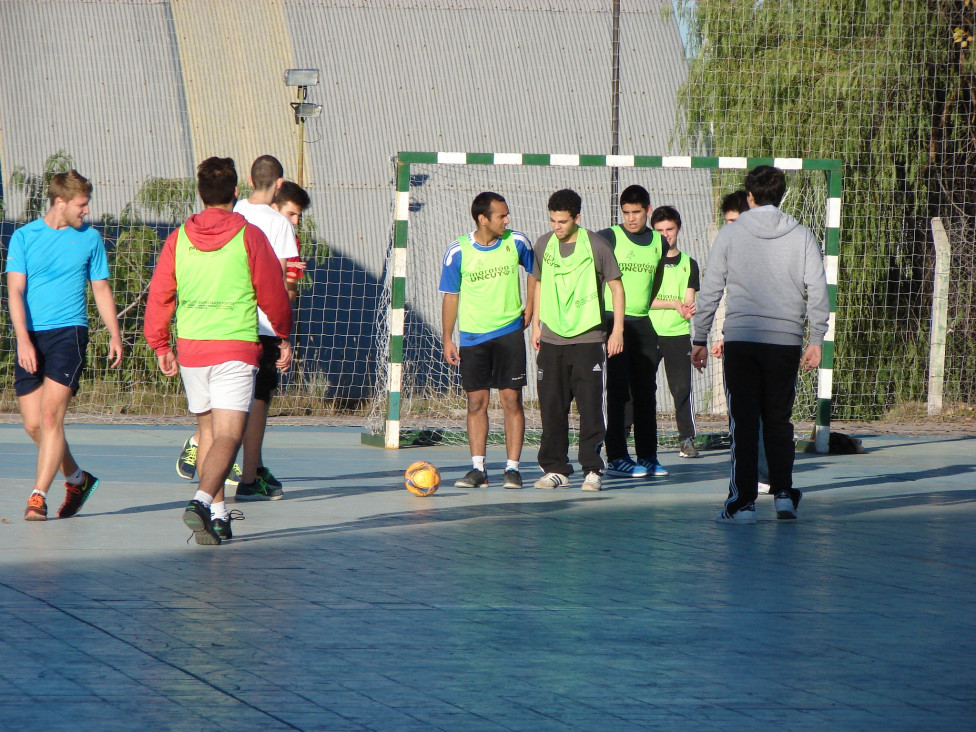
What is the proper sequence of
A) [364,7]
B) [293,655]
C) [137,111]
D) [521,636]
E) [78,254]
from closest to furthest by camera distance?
[293,655]
[521,636]
[78,254]
[137,111]
[364,7]

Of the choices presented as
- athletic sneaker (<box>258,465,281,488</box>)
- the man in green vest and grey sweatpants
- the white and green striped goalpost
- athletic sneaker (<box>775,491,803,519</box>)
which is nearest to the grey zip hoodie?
athletic sneaker (<box>775,491,803,519</box>)

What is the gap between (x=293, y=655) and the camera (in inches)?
175

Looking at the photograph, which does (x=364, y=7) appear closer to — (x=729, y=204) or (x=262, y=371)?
(x=729, y=204)

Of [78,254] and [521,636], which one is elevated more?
[78,254]

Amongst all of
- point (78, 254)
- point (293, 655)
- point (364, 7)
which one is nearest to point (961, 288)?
point (364, 7)

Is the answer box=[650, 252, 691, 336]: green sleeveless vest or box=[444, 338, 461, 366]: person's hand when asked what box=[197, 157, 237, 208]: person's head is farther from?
box=[650, 252, 691, 336]: green sleeveless vest

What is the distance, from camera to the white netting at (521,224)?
14.9 m

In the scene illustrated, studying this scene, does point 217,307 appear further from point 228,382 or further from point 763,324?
point 763,324

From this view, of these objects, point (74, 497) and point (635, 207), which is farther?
point (635, 207)

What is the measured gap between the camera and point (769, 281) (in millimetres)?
7648

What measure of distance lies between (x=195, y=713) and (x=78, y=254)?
409 cm

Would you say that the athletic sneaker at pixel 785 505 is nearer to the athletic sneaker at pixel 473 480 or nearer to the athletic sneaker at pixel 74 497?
the athletic sneaker at pixel 473 480

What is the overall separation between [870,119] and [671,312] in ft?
22.9

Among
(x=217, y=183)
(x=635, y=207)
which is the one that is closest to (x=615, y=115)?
(x=635, y=207)
